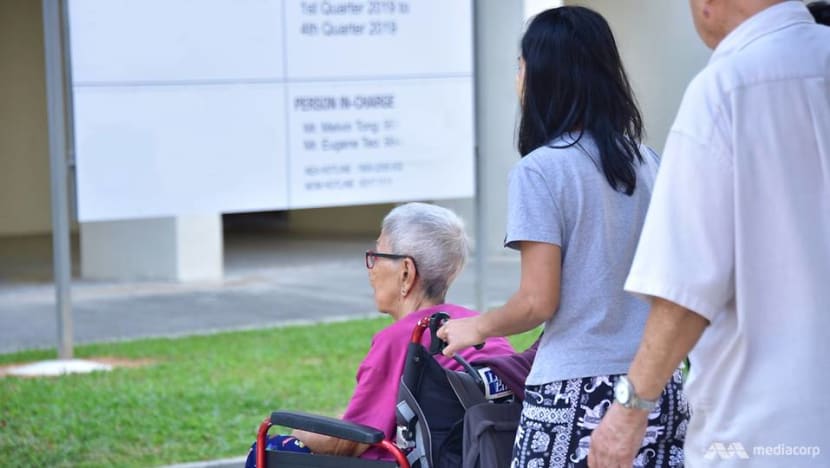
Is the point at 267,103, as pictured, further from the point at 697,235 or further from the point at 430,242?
the point at 697,235

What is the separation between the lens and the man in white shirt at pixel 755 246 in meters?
2.19

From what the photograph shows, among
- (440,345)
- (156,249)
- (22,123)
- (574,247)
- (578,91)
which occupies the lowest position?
(156,249)

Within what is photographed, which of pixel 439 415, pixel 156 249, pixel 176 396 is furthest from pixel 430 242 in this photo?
pixel 156 249

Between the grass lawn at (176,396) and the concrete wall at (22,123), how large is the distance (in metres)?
8.34

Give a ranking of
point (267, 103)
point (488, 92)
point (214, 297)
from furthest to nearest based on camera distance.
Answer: point (488, 92) → point (214, 297) → point (267, 103)

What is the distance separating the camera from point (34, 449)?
5734mm

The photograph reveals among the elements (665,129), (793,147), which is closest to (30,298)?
(665,129)

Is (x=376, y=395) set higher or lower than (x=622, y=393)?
lower

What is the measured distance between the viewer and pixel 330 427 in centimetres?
328

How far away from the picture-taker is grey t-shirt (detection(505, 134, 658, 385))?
2773 millimetres

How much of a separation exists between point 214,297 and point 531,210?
853 cm

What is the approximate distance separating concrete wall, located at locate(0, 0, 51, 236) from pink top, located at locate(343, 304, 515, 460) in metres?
13.7

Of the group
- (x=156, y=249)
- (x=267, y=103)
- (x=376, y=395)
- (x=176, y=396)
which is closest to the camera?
(x=376, y=395)

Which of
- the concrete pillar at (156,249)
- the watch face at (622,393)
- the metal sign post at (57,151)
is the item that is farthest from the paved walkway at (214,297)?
the watch face at (622,393)
